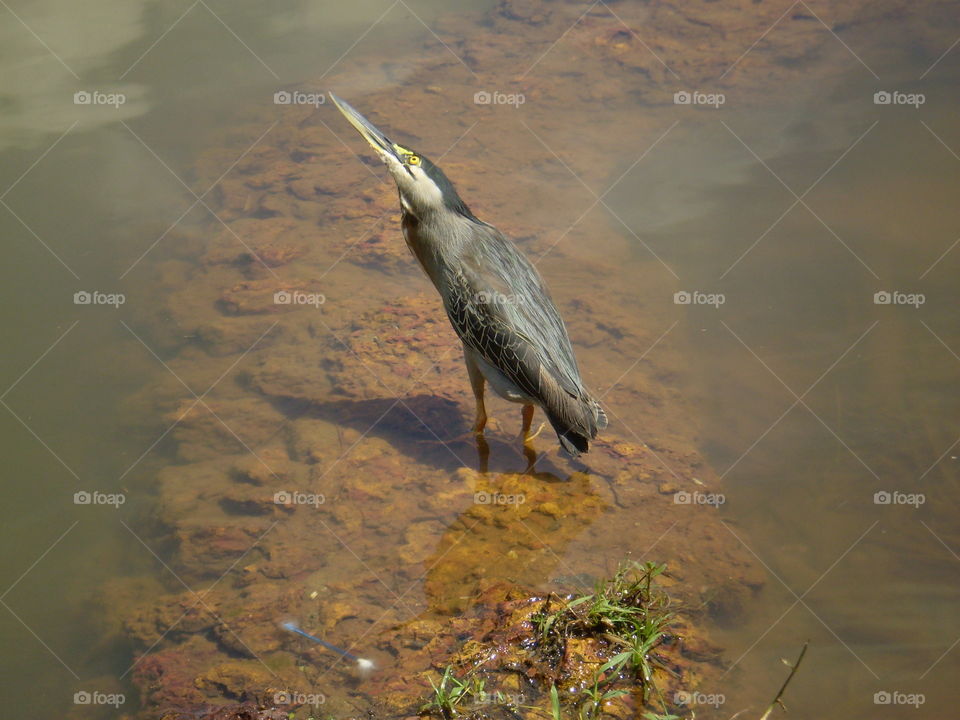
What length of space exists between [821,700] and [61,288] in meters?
7.33

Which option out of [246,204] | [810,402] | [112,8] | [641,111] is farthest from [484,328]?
[112,8]

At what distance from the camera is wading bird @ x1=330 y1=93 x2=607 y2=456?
5.61 metres

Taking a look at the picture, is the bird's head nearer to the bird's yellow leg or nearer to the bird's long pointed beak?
the bird's long pointed beak

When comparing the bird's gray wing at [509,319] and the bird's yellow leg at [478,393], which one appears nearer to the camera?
the bird's gray wing at [509,319]

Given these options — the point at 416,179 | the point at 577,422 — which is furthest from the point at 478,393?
the point at 416,179

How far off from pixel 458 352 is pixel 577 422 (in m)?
1.78

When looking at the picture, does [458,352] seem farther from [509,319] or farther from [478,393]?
[509,319]

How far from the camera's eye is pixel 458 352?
6.96 metres

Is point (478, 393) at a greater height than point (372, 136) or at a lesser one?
lesser

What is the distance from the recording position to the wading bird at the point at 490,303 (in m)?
5.61

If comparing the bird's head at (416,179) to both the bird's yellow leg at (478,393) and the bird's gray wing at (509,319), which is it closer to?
the bird's gray wing at (509,319)

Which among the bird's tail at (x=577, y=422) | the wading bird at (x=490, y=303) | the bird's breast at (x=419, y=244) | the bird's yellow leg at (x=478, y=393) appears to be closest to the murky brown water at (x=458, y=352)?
the bird's yellow leg at (x=478, y=393)

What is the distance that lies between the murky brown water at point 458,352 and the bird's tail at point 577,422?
0.32 meters

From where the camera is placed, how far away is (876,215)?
7.88m
